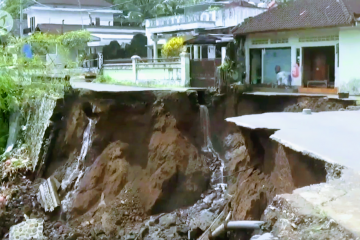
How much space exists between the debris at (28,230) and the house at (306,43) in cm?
1155

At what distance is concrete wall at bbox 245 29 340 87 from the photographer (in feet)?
61.7

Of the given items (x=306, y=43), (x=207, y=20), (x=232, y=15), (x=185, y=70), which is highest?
(x=232, y=15)

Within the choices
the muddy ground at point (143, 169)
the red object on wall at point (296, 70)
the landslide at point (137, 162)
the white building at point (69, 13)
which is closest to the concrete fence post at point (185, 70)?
the muddy ground at point (143, 169)

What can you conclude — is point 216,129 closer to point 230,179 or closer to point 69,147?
point 230,179

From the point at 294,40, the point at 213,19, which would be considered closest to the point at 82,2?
the point at 213,19

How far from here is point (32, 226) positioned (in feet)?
53.6

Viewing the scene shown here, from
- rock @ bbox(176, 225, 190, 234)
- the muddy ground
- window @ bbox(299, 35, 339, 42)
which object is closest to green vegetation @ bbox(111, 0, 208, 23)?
window @ bbox(299, 35, 339, 42)

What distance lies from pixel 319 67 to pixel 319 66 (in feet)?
0.15

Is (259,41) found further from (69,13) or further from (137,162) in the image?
(69,13)

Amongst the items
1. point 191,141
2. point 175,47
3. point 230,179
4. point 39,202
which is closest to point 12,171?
point 39,202

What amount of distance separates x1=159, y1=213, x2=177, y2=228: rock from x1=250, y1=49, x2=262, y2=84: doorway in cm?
937

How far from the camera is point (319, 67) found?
20.1 m

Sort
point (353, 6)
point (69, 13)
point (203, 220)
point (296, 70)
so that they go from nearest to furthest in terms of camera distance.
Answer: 1. point (203, 220)
2. point (353, 6)
3. point (296, 70)
4. point (69, 13)

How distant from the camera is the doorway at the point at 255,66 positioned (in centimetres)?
2191
